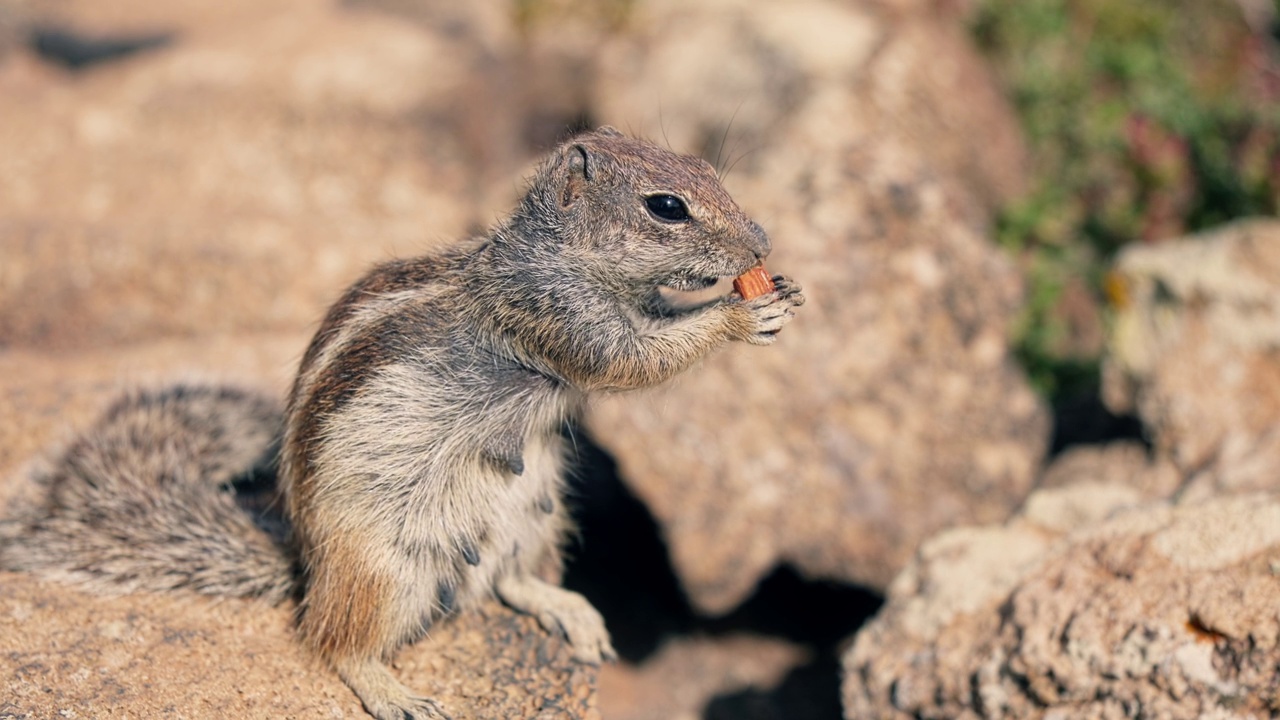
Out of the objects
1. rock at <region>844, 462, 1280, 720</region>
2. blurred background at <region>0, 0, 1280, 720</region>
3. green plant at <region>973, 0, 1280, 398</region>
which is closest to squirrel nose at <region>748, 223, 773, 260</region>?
blurred background at <region>0, 0, 1280, 720</region>

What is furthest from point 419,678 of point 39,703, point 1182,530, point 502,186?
point 502,186

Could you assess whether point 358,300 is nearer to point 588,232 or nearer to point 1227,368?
point 588,232

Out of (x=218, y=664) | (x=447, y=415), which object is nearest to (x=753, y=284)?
(x=447, y=415)

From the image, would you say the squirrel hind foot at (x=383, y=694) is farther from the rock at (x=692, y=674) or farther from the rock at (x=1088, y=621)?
the rock at (x=692, y=674)

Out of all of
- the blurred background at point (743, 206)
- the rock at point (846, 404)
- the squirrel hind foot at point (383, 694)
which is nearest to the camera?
the squirrel hind foot at point (383, 694)

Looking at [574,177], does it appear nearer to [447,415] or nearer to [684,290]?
[684,290]

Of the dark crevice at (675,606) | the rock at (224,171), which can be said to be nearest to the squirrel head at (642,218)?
the dark crevice at (675,606)

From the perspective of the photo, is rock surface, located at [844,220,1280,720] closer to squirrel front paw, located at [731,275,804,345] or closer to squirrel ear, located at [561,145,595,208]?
squirrel front paw, located at [731,275,804,345]
